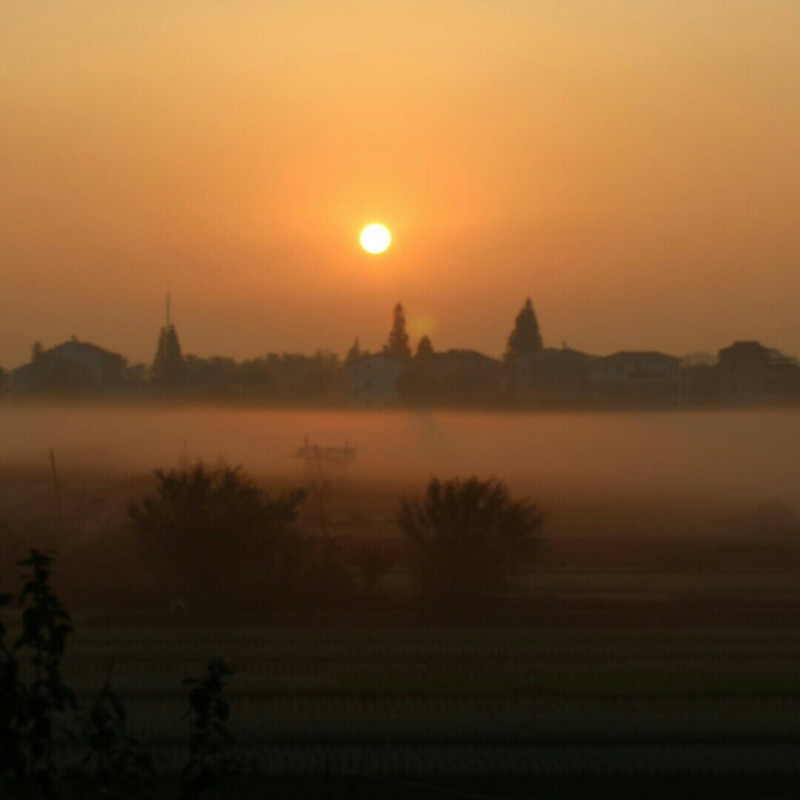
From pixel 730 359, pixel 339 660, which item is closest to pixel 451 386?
pixel 730 359

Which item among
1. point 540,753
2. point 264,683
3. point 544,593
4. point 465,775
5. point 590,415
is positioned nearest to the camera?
point 465,775

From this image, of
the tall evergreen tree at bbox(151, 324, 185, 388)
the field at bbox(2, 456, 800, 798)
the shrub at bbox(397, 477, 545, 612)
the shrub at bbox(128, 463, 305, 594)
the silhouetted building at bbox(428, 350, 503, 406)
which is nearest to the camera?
the field at bbox(2, 456, 800, 798)

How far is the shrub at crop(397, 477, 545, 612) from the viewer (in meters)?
16.9

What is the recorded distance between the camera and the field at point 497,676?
329 inches

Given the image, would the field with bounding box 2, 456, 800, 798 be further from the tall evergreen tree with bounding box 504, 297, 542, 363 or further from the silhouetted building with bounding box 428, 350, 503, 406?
the tall evergreen tree with bounding box 504, 297, 542, 363

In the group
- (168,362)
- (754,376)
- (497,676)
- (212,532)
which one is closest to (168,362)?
(168,362)

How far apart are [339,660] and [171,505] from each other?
21.3 feet

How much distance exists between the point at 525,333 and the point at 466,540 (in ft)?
143

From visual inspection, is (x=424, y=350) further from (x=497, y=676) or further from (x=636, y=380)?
(x=497, y=676)

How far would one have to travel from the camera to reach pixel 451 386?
55438mm

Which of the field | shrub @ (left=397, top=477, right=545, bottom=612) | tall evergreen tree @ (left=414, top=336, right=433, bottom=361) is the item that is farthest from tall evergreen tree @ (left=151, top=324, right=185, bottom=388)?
shrub @ (left=397, top=477, right=545, bottom=612)

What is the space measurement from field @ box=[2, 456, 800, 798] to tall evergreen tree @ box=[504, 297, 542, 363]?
1525 inches

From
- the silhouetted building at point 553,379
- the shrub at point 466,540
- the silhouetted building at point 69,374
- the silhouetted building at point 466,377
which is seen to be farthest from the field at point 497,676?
the silhouetted building at point 69,374

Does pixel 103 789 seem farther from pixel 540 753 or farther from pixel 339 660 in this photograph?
pixel 339 660
